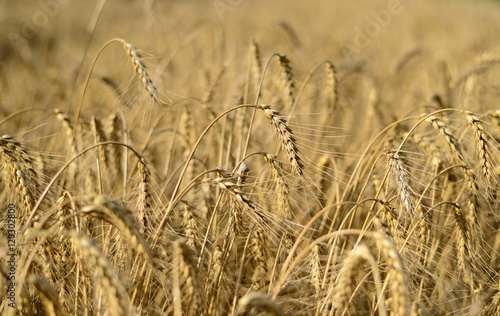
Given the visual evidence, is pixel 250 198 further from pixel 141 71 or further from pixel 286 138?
pixel 141 71

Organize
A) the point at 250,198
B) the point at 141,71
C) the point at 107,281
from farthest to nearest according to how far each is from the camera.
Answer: the point at 141,71, the point at 250,198, the point at 107,281

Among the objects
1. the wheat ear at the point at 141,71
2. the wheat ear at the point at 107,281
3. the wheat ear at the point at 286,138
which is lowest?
the wheat ear at the point at 107,281

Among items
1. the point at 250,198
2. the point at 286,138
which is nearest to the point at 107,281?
the point at 250,198

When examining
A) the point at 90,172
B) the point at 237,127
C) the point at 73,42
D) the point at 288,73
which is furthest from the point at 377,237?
the point at 73,42

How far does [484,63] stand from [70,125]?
3.10 meters

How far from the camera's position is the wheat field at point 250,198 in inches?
50.3

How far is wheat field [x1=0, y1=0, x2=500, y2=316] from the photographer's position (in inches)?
50.3

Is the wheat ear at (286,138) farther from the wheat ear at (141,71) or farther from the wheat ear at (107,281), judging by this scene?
the wheat ear at (107,281)

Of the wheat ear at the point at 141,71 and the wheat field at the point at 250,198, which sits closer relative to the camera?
the wheat field at the point at 250,198

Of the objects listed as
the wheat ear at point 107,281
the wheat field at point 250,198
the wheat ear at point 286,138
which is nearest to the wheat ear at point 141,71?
the wheat field at point 250,198

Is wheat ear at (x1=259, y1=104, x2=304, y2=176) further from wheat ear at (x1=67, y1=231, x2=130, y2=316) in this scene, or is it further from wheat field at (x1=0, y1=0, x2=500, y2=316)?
wheat ear at (x1=67, y1=231, x2=130, y2=316)

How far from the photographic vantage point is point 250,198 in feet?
4.75

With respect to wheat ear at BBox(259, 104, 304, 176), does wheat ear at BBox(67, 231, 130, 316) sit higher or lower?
lower

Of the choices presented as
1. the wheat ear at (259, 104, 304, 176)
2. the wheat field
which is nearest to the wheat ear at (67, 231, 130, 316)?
the wheat field
